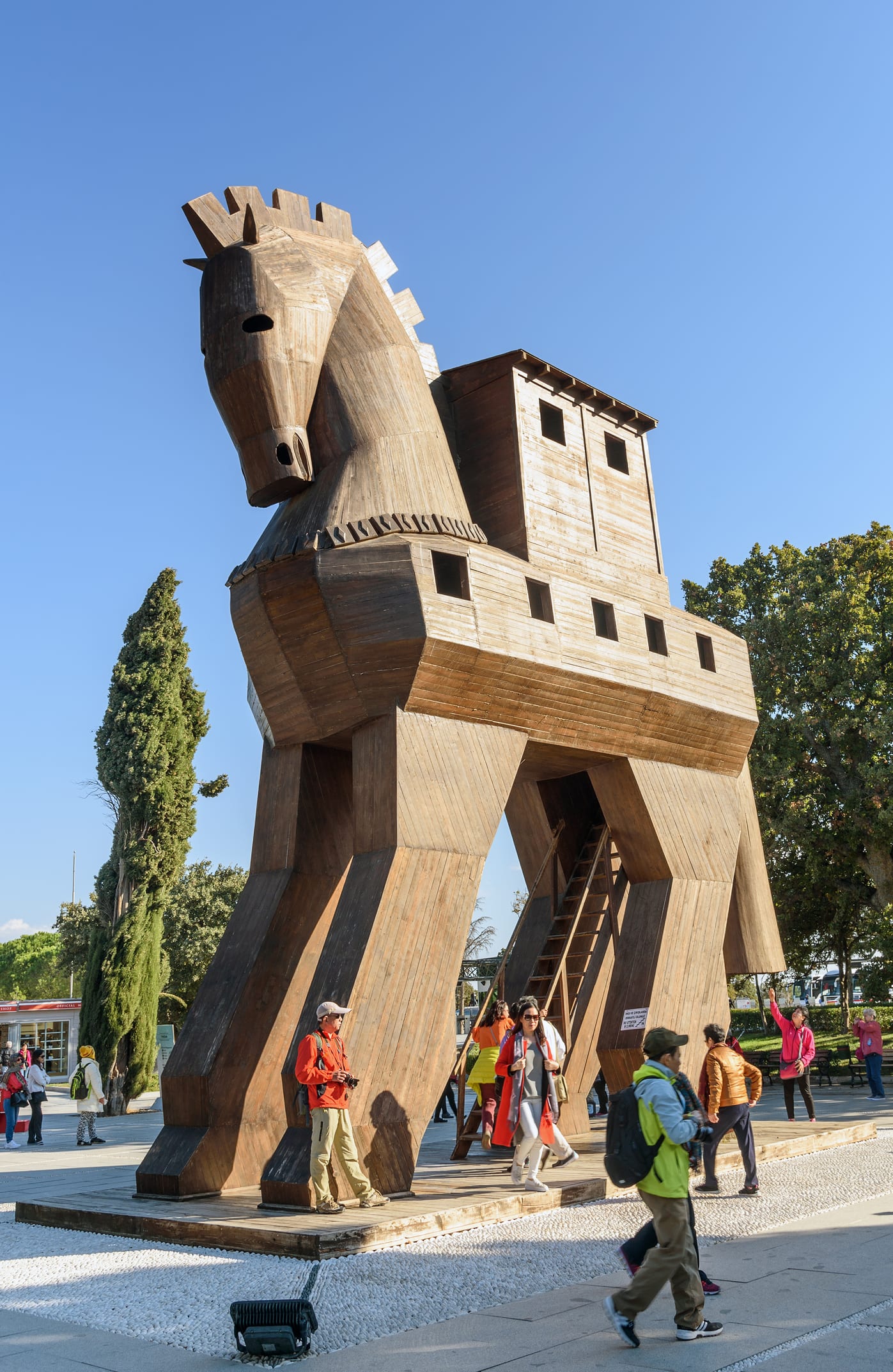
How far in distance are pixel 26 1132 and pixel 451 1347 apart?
21.3 meters

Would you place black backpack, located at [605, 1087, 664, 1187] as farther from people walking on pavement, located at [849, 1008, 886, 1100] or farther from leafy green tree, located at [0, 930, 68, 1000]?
leafy green tree, located at [0, 930, 68, 1000]

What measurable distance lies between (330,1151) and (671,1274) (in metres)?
4.01

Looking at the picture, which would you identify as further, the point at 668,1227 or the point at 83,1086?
the point at 83,1086

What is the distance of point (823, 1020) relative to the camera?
37.1m

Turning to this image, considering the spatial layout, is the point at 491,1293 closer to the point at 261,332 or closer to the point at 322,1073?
the point at 322,1073

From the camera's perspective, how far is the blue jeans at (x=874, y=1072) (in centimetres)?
1983

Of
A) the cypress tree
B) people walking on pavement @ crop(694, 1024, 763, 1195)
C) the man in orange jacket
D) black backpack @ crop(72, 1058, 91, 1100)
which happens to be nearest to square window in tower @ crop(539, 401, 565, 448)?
people walking on pavement @ crop(694, 1024, 763, 1195)

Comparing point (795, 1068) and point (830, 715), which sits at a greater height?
point (830, 715)

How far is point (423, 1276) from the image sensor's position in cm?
775

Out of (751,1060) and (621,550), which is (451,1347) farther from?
(751,1060)

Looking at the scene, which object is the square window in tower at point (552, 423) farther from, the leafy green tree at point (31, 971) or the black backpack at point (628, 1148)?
the leafy green tree at point (31, 971)

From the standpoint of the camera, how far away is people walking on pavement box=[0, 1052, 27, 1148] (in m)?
21.6

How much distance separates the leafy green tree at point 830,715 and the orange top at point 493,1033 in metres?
17.6

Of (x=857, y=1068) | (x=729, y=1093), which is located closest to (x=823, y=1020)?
(x=857, y=1068)
